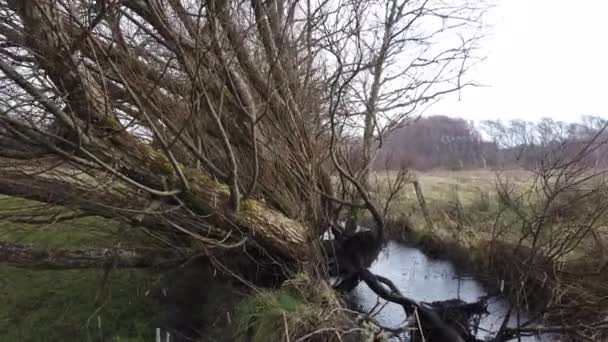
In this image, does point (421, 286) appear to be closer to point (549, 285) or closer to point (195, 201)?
point (549, 285)

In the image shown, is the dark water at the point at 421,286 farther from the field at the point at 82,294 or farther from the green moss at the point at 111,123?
the green moss at the point at 111,123

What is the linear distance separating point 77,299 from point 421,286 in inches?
205

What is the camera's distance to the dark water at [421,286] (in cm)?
617

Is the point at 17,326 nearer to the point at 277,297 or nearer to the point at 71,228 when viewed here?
the point at 71,228

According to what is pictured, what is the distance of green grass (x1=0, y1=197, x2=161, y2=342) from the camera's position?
15.6ft

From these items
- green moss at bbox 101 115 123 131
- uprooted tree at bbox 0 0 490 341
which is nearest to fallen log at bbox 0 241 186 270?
uprooted tree at bbox 0 0 490 341

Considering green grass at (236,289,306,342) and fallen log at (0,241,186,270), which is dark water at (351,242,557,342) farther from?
fallen log at (0,241,186,270)

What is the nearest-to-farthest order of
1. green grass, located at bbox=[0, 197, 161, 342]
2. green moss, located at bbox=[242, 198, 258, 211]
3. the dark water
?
green moss, located at bbox=[242, 198, 258, 211]
green grass, located at bbox=[0, 197, 161, 342]
the dark water

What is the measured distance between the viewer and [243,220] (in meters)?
4.44

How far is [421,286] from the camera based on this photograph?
775 cm

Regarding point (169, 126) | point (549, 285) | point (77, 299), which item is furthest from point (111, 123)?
point (549, 285)

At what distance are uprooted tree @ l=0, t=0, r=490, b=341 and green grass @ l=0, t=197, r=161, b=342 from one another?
0.53 metres

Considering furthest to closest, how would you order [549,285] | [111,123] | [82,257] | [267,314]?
[549,285], [82,257], [267,314], [111,123]

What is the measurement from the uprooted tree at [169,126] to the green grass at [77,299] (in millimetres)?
534
